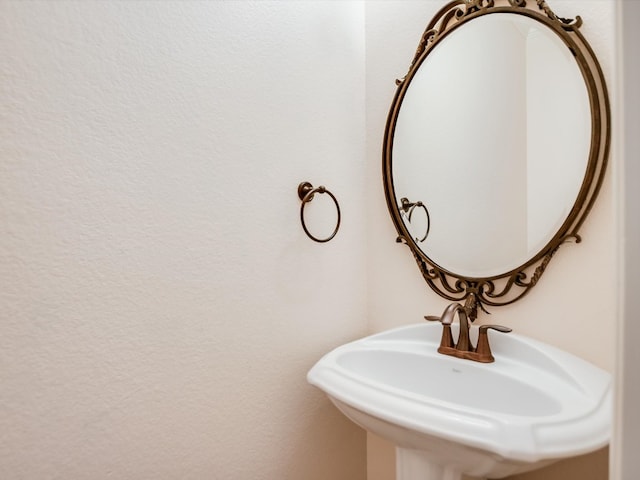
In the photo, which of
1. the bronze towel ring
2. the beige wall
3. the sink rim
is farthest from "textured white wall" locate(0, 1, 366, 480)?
the sink rim

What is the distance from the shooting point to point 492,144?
106 centimetres

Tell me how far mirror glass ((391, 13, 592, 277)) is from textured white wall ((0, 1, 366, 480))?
0.27m

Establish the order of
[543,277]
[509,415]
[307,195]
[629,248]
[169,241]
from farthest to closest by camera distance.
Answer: [307,195] → [543,277] → [169,241] → [509,415] → [629,248]

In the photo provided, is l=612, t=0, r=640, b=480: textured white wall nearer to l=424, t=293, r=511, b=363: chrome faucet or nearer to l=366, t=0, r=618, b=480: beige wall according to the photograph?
l=366, t=0, r=618, b=480: beige wall

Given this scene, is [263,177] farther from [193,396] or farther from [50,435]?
[50,435]

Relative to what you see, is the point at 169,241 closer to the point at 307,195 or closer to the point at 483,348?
the point at 307,195

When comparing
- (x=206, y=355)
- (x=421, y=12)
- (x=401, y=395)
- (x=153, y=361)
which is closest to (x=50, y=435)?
(x=153, y=361)

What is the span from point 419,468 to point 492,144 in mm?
875

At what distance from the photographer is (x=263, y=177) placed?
1033 millimetres

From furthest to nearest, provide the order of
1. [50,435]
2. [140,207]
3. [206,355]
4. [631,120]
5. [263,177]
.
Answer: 1. [263,177]
2. [206,355]
3. [140,207]
4. [50,435]
5. [631,120]

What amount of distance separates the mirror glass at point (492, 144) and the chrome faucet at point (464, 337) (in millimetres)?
119

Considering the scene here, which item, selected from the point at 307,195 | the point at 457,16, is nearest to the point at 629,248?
the point at 307,195

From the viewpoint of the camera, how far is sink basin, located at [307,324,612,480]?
0.64 meters

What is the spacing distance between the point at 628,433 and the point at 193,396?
33.0 inches
